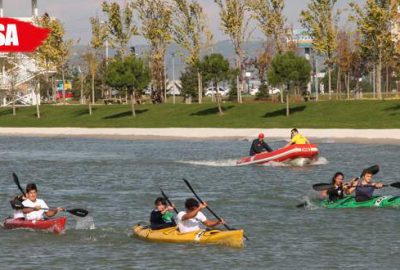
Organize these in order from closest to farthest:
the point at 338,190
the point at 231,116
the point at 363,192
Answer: the point at 363,192 < the point at 338,190 < the point at 231,116

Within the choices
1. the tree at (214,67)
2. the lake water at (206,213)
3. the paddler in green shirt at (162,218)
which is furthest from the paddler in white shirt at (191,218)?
the tree at (214,67)

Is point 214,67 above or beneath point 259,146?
above

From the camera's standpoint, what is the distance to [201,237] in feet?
84.0

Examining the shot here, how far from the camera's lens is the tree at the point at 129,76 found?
96.8 meters

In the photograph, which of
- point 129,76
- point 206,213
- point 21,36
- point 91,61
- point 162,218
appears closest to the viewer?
point 162,218

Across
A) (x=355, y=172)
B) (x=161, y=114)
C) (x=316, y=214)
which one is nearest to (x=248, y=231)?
(x=316, y=214)

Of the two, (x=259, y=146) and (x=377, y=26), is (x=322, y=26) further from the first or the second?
(x=259, y=146)

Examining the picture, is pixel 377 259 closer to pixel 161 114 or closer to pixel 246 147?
pixel 246 147

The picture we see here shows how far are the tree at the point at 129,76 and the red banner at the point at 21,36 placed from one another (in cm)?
2236

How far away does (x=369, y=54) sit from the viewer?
98188 mm

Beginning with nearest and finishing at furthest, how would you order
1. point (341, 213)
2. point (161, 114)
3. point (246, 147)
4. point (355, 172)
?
point (341, 213)
point (355, 172)
point (246, 147)
point (161, 114)

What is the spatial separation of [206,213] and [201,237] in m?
8.28

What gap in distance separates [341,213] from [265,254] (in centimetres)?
741

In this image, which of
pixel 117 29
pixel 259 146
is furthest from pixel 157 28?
pixel 259 146
